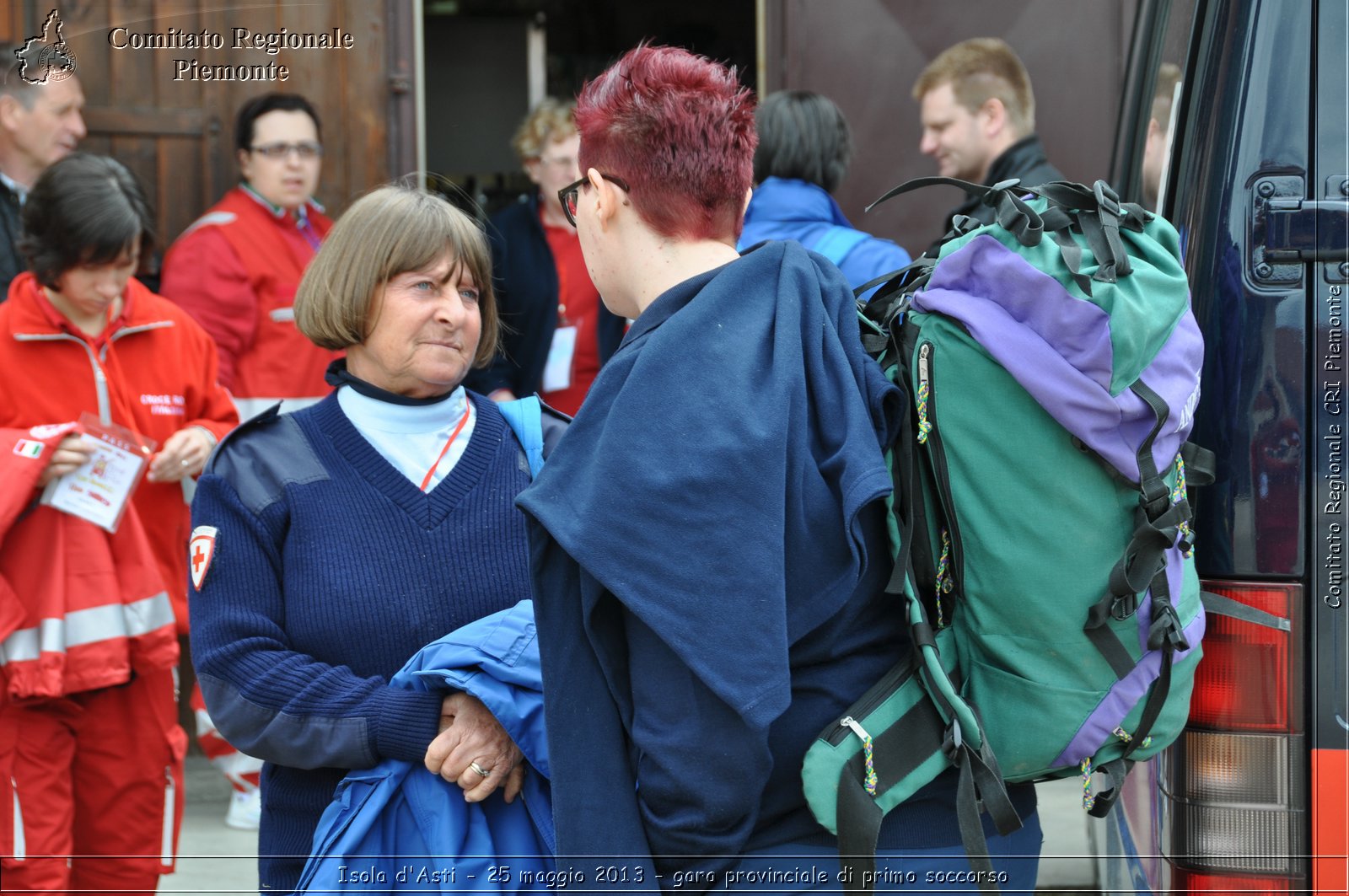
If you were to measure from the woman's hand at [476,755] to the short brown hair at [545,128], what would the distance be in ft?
10.2

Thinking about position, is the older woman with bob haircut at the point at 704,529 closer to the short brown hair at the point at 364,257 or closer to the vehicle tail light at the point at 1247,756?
the vehicle tail light at the point at 1247,756

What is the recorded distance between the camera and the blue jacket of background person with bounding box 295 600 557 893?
190 cm

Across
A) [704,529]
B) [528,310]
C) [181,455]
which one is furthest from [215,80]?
[704,529]

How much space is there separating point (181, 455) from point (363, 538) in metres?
1.48

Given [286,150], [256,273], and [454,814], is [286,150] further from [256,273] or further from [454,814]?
[454,814]

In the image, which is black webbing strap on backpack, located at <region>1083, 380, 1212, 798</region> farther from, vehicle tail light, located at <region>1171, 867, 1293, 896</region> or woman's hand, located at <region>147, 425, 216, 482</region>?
woman's hand, located at <region>147, 425, 216, 482</region>

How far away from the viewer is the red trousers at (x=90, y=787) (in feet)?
9.96

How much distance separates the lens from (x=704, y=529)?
146 centimetres

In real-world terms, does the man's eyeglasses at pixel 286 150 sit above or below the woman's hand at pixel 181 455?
above

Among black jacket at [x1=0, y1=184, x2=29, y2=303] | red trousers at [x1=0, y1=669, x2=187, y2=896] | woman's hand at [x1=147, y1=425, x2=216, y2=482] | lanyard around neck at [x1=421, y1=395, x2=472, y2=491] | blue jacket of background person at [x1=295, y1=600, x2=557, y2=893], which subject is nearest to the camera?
blue jacket of background person at [x1=295, y1=600, x2=557, y2=893]

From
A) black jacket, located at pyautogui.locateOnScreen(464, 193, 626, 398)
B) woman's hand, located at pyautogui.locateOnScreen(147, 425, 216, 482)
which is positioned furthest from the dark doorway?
woman's hand, located at pyautogui.locateOnScreen(147, 425, 216, 482)

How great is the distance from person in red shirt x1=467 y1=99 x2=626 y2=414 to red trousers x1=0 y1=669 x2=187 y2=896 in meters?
1.49

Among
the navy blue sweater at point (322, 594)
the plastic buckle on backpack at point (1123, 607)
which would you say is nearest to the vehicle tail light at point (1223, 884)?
the plastic buckle on backpack at point (1123, 607)

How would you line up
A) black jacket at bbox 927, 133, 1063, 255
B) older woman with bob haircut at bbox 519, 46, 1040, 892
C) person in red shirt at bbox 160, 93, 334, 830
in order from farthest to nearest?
person in red shirt at bbox 160, 93, 334, 830, black jacket at bbox 927, 133, 1063, 255, older woman with bob haircut at bbox 519, 46, 1040, 892
